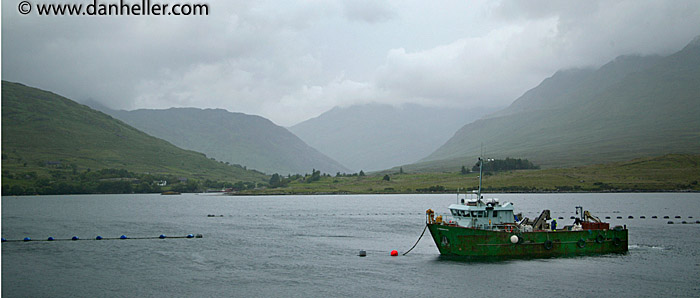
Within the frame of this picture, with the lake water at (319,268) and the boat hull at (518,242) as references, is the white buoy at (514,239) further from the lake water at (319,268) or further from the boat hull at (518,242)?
the lake water at (319,268)

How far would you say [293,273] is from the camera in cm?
6159

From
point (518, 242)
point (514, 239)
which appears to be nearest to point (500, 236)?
point (514, 239)

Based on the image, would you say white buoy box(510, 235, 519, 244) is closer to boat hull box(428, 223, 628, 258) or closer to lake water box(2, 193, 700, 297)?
boat hull box(428, 223, 628, 258)

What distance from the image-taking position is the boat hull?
62406 millimetres

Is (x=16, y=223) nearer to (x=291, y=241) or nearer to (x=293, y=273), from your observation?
(x=291, y=241)

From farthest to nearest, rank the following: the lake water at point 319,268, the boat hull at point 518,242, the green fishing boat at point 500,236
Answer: the green fishing boat at point 500,236 → the boat hull at point 518,242 → the lake water at point 319,268

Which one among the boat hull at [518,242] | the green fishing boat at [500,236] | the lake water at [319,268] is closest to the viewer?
the lake water at [319,268]

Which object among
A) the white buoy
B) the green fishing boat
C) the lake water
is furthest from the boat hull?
the lake water

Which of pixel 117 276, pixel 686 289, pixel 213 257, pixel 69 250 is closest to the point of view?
pixel 686 289

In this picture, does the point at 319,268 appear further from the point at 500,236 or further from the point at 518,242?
the point at 518,242

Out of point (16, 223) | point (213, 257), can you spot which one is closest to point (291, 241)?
point (213, 257)

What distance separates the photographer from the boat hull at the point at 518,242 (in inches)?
2457

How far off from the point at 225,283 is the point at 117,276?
42.8ft

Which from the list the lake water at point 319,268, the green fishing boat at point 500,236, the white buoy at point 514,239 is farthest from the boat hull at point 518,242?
the lake water at point 319,268
